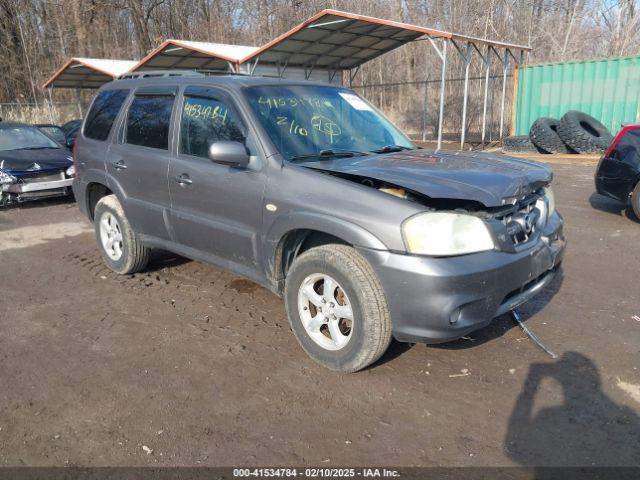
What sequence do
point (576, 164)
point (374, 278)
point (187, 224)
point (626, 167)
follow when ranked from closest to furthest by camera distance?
point (374, 278) < point (187, 224) < point (626, 167) < point (576, 164)

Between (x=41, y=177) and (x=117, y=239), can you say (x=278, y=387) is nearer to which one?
(x=117, y=239)

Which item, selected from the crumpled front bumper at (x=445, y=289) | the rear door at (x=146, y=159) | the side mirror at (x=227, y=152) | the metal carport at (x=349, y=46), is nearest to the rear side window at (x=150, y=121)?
the rear door at (x=146, y=159)

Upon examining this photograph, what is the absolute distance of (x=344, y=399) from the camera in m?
3.09

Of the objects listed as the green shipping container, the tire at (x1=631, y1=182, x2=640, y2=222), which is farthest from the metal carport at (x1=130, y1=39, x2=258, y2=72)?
the tire at (x1=631, y1=182, x2=640, y2=222)

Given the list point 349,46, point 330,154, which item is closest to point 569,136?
point 349,46

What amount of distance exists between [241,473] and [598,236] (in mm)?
5620

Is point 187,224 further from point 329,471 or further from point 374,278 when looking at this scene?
point 329,471

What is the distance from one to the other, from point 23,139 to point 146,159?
7.17m

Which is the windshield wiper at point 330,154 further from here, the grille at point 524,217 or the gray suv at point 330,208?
the grille at point 524,217

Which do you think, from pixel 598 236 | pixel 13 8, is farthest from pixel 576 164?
pixel 13 8

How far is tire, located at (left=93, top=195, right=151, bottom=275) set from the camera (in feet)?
16.6

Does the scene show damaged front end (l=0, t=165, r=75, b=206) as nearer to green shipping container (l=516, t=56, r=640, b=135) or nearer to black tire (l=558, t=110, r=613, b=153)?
black tire (l=558, t=110, r=613, b=153)

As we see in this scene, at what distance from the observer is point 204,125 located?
4094mm

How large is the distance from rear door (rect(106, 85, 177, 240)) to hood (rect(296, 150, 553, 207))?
58.8 inches
